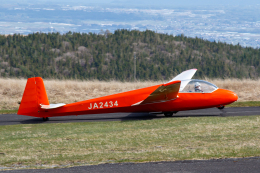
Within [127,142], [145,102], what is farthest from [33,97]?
[127,142]

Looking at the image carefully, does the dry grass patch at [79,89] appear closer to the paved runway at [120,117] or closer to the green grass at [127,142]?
the paved runway at [120,117]

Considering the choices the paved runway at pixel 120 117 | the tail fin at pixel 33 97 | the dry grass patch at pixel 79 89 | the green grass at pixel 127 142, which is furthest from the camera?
the dry grass patch at pixel 79 89

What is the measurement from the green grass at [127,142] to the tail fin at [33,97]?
0.89m

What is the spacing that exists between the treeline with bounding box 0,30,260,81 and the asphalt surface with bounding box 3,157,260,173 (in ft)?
167

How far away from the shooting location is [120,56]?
7138cm

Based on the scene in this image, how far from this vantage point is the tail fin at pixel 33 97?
15531 mm

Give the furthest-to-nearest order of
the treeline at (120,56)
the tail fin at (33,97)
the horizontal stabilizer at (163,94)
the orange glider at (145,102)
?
the treeline at (120,56) < the orange glider at (145,102) < the tail fin at (33,97) < the horizontal stabilizer at (163,94)

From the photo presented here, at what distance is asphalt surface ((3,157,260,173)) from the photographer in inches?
291

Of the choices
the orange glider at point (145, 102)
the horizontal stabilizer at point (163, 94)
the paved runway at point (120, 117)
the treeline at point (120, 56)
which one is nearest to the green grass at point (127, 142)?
the orange glider at point (145, 102)

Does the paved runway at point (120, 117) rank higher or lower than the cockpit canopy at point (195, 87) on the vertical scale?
lower

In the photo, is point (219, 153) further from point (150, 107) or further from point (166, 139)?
point (150, 107)

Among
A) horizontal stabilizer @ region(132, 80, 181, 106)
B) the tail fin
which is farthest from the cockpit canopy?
the tail fin

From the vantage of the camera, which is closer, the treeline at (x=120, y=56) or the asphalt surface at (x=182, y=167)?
the asphalt surface at (x=182, y=167)

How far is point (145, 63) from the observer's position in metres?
68.2
